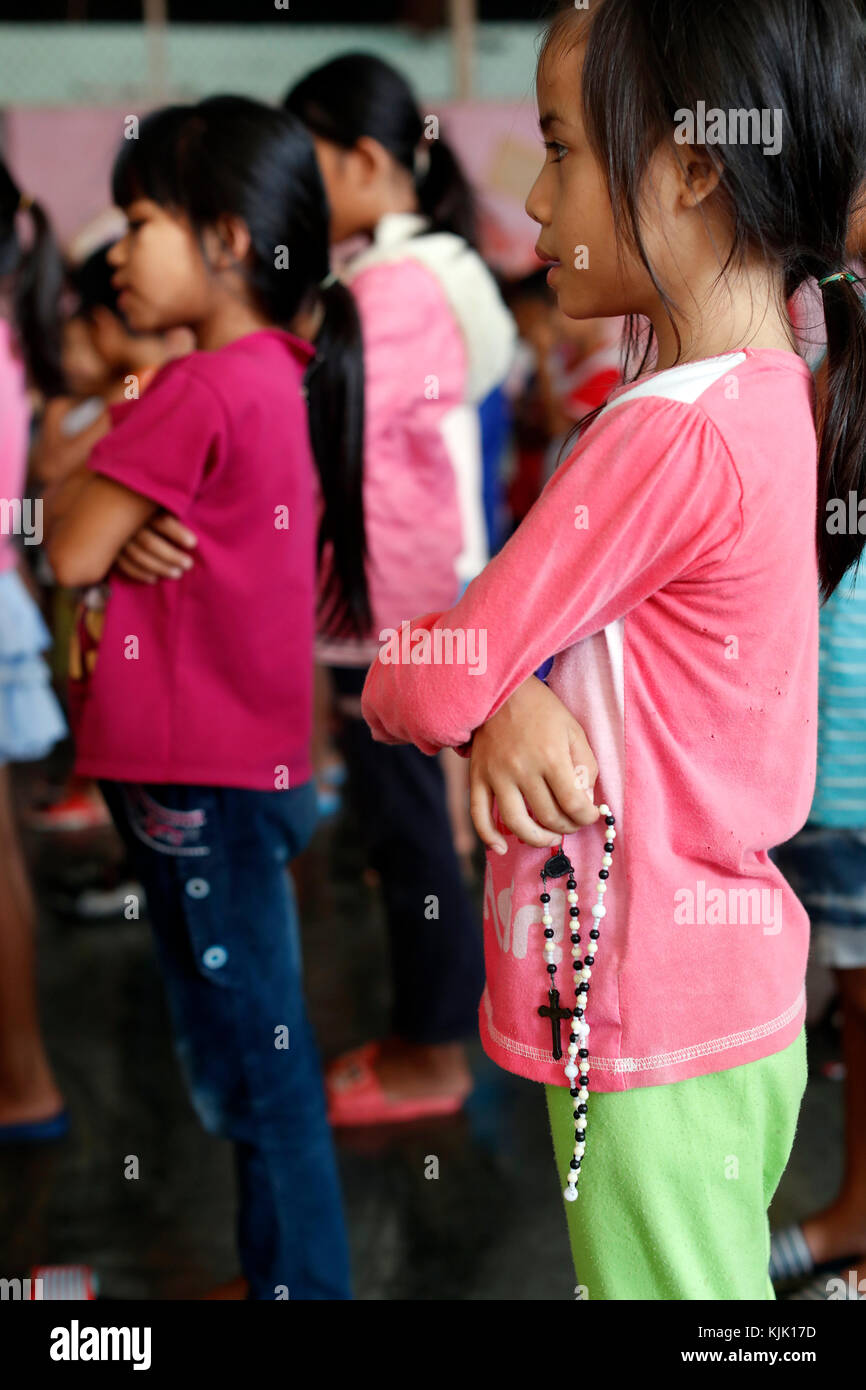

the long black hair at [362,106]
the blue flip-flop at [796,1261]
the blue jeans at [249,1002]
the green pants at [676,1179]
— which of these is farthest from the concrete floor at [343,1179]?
the long black hair at [362,106]

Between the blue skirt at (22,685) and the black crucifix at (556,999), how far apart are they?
114 cm

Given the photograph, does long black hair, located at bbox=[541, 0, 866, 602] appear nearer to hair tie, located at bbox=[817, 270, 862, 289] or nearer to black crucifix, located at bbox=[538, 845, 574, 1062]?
hair tie, located at bbox=[817, 270, 862, 289]

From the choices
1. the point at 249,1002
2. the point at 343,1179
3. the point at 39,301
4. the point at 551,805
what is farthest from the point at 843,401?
the point at 39,301

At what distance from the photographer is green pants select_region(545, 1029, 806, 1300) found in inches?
33.9

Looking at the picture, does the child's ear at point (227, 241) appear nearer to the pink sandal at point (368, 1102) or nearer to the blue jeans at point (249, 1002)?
the blue jeans at point (249, 1002)

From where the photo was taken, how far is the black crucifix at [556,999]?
0.85m

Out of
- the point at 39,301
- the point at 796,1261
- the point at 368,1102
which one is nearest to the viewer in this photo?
the point at 796,1261

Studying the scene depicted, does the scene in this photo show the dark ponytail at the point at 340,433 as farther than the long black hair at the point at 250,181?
Yes

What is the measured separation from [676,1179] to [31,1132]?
1.23 metres

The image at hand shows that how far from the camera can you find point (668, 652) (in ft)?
2.74

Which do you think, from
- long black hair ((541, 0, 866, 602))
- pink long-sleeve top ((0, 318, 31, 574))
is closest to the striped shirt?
long black hair ((541, 0, 866, 602))

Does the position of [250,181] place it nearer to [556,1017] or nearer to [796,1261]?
[556,1017]
